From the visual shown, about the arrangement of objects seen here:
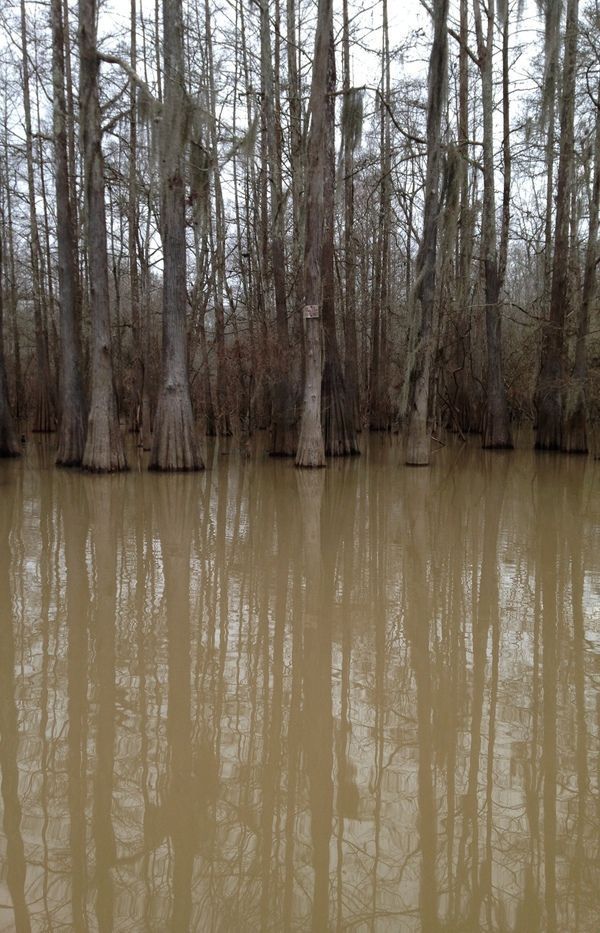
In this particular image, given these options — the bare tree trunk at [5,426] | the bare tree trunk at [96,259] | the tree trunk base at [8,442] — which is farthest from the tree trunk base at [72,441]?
the tree trunk base at [8,442]

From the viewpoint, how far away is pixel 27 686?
3486 mm

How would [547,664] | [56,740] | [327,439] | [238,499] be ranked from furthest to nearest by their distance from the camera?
[327,439]
[238,499]
[547,664]
[56,740]

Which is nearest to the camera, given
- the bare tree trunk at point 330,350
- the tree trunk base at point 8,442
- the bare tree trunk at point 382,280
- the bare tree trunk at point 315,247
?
the bare tree trunk at point 315,247

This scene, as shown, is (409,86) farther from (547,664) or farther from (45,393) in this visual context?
(547,664)

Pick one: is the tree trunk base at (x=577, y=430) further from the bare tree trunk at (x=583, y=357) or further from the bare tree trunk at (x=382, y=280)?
the bare tree trunk at (x=382, y=280)

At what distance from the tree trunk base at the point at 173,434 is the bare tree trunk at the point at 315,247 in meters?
1.96

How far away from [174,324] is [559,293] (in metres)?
8.36

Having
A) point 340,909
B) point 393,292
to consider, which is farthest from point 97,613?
point 393,292

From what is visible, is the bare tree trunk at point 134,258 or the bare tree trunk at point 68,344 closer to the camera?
the bare tree trunk at point 68,344

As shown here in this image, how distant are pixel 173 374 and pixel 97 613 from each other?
8.51m

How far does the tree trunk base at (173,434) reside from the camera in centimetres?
1252

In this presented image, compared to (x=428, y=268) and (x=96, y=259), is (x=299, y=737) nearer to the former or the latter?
(x=96, y=259)

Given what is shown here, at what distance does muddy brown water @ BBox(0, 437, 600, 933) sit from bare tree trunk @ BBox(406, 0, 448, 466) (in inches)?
285

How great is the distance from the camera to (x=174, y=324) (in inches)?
513
